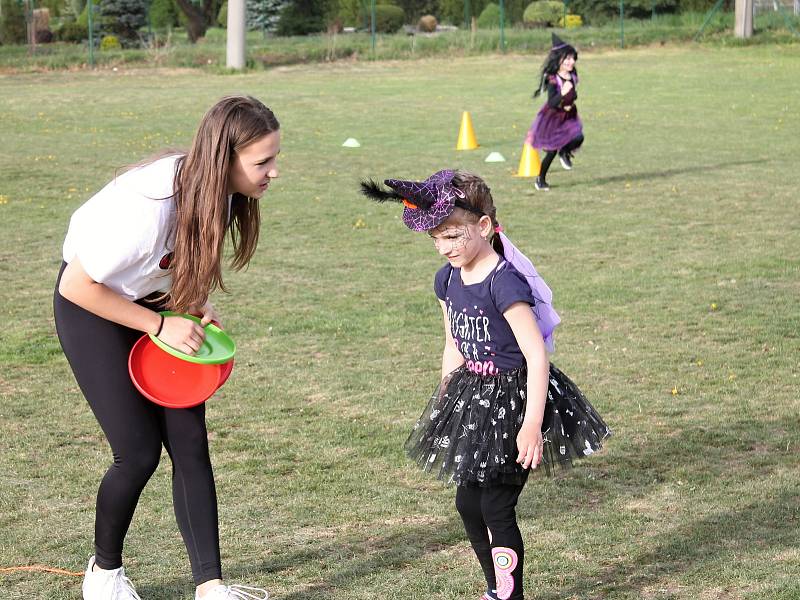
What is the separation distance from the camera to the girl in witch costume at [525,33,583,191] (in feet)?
45.1

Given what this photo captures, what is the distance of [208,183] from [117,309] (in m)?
0.49

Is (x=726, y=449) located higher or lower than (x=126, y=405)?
lower

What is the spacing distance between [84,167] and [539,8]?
36440 millimetres

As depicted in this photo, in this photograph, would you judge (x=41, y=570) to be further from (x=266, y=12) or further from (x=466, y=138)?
(x=266, y=12)

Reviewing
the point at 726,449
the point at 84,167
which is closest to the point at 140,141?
the point at 84,167

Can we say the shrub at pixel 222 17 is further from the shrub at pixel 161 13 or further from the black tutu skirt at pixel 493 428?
the black tutu skirt at pixel 493 428

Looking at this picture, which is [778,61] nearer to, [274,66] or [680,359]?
[274,66]

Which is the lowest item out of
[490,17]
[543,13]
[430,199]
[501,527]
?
[501,527]

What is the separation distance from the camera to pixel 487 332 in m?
3.80

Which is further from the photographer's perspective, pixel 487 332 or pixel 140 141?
pixel 140 141

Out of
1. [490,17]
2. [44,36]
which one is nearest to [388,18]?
[490,17]

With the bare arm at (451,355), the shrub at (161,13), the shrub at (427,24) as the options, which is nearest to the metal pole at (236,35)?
the shrub at (427,24)

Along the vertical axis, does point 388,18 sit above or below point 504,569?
above

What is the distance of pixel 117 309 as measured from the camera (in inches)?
143
